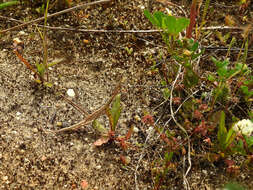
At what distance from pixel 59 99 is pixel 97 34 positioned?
0.51 metres

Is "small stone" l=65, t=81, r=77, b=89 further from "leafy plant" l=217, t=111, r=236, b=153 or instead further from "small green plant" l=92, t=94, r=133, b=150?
"leafy plant" l=217, t=111, r=236, b=153

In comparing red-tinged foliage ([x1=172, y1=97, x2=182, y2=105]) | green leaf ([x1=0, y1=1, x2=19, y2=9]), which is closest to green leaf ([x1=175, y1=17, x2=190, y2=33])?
red-tinged foliage ([x1=172, y1=97, x2=182, y2=105])

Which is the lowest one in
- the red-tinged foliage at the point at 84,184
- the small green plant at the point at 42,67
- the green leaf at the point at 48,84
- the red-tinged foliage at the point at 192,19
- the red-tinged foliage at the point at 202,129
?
the red-tinged foliage at the point at 84,184

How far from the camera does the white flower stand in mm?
1543

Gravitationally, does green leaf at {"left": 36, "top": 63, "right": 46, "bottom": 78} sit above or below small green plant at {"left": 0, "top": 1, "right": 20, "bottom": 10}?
below

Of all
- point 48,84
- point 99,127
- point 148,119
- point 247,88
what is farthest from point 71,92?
point 247,88

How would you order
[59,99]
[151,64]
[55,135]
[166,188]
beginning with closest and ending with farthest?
[166,188]
[55,135]
[59,99]
[151,64]

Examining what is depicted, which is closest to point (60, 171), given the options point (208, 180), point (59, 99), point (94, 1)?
point (59, 99)

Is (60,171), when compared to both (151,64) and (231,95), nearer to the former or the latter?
(151,64)

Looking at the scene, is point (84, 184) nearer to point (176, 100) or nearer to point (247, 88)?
point (176, 100)

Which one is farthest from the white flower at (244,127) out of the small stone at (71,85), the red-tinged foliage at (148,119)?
the small stone at (71,85)

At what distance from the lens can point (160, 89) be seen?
5.97 feet

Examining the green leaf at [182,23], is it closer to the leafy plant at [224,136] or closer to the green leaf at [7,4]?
A: the leafy plant at [224,136]

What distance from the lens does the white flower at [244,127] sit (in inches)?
60.8
